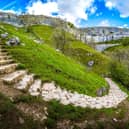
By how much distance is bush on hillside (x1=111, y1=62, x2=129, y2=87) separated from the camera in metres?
29.1

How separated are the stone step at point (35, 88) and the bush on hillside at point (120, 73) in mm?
14818

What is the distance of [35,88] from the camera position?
1472 cm

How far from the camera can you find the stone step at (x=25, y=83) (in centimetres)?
1379

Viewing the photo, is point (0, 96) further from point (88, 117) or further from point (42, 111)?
point (88, 117)

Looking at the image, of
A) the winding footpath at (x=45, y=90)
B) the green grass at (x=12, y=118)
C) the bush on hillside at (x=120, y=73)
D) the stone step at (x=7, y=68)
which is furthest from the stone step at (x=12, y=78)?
the bush on hillside at (x=120, y=73)

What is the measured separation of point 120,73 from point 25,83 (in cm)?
1736

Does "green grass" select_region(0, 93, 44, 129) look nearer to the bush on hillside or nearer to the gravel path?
the gravel path

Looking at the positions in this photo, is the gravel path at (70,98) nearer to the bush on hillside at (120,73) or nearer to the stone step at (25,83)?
the stone step at (25,83)

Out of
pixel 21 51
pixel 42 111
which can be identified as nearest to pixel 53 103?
pixel 42 111

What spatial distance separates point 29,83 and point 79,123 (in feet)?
14.7

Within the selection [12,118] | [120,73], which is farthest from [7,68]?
[120,73]

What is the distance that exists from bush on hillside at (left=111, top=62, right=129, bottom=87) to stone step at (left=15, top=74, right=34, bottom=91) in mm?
14852

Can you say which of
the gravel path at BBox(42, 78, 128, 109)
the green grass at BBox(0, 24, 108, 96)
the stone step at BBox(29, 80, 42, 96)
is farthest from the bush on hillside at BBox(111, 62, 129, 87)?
the stone step at BBox(29, 80, 42, 96)

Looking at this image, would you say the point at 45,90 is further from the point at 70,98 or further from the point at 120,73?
the point at 120,73
